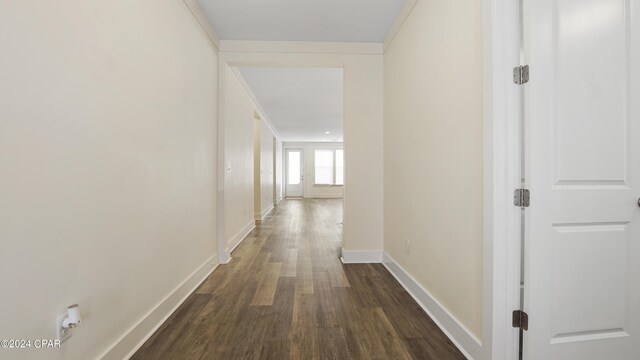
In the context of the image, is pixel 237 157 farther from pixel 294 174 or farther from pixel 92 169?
pixel 294 174

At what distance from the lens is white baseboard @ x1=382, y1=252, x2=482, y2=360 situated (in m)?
1.50

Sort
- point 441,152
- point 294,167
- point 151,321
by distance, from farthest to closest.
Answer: point 294,167
point 441,152
point 151,321

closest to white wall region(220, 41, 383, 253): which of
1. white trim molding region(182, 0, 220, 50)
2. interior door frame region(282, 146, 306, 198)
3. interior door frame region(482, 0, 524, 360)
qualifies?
white trim molding region(182, 0, 220, 50)

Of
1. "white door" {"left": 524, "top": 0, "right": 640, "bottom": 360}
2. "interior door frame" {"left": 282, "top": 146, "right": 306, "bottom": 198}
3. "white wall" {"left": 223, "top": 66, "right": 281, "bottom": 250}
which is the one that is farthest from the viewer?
"interior door frame" {"left": 282, "top": 146, "right": 306, "bottom": 198}

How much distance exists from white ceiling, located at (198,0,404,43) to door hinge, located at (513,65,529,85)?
1.54 meters

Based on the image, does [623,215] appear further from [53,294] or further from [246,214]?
[246,214]

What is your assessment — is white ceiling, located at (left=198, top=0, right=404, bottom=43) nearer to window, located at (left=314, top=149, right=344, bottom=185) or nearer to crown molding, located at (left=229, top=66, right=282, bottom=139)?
crown molding, located at (left=229, top=66, right=282, bottom=139)

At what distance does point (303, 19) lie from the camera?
267 cm

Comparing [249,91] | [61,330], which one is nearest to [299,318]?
[61,330]

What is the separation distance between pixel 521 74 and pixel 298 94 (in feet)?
13.7

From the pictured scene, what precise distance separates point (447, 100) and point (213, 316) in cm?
216

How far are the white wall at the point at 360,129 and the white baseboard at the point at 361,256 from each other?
4cm

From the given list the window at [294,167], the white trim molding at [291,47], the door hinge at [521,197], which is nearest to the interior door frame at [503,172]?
the door hinge at [521,197]

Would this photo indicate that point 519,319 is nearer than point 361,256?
Yes
